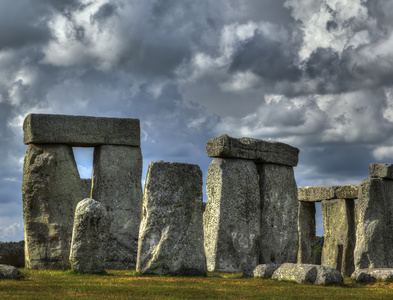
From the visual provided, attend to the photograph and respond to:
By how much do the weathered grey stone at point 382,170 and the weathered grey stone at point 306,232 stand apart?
6.37 metres

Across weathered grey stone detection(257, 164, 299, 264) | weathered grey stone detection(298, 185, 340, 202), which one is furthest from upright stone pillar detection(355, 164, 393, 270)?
weathered grey stone detection(298, 185, 340, 202)

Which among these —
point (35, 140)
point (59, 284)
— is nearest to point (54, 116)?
point (35, 140)

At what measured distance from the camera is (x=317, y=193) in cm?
2522

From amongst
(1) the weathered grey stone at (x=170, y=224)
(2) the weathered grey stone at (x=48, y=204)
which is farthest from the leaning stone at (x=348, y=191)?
(2) the weathered grey stone at (x=48, y=204)

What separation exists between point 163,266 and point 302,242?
11.1 meters

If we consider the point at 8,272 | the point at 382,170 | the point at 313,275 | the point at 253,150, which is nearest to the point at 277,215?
the point at 253,150

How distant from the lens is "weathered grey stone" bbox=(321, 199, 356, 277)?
2408cm

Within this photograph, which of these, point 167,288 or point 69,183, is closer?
point 167,288

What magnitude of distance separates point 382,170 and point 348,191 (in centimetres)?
458

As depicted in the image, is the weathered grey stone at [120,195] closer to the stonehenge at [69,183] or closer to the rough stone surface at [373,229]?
the stonehenge at [69,183]

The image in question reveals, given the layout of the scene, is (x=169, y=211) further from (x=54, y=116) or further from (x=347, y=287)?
(x=54, y=116)

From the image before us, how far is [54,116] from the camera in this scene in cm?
1933

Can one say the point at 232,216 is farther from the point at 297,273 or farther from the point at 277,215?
the point at 297,273

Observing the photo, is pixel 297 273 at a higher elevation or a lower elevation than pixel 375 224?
lower
